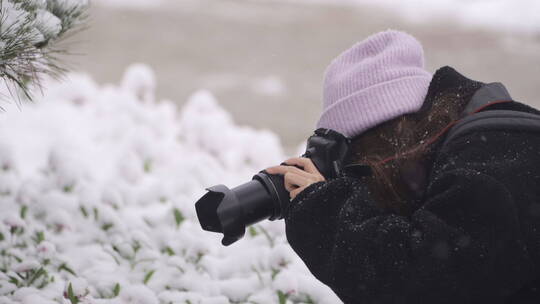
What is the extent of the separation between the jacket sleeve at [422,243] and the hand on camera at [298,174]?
0.03m

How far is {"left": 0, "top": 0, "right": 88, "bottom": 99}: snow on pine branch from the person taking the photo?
1124 mm

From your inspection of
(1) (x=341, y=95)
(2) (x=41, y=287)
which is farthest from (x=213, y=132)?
(1) (x=341, y=95)

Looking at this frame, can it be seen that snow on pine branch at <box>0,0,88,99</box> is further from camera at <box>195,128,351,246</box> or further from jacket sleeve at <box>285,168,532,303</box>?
jacket sleeve at <box>285,168,532,303</box>

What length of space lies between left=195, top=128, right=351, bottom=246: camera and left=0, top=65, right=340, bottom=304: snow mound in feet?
1.21

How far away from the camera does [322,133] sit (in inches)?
45.9

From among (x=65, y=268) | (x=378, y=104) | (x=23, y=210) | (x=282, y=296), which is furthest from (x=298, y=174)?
(x=23, y=210)

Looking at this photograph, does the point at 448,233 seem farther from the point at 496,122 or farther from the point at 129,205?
the point at 129,205

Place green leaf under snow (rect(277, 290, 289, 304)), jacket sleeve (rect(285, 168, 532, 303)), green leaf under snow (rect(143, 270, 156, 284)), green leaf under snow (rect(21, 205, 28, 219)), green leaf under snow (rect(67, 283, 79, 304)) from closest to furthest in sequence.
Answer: jacket sleeve (rect(285, 168, 532, 303)), green leaf under snow (rect(67, 283, 79, 304)), green leaf under snow (rect(277, 290, 289, 304)), green leaf under snow (rect(143, 270, 156, 284)), green leaf under snow (rect(21, 205, 28, 219))

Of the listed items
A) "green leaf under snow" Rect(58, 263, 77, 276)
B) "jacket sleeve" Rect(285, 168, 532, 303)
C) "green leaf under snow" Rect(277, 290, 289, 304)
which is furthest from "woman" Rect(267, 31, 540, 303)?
"green leaf under snow" Rect(58, 263, 77, 276)

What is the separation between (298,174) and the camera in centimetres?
113

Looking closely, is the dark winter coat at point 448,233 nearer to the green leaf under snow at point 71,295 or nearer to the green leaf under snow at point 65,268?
the green leaf under snow at point 71,295

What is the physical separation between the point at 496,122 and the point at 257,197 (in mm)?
442

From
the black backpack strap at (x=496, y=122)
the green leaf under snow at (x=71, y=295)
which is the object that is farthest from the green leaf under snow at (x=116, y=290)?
the black backpack strap at (x=496, y=122)

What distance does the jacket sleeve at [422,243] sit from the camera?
37.3 inches
